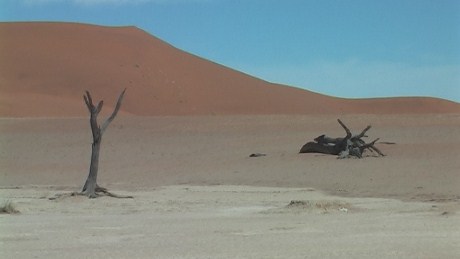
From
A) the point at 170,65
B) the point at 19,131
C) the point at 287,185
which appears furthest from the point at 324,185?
the point at 170,65

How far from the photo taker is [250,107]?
80688 mm

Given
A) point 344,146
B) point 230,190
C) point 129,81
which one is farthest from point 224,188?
point 129,81

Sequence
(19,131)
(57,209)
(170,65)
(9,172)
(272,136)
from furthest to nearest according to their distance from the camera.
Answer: (170,65) → (19,131) → (272,136) → (9,172) → (57,209)

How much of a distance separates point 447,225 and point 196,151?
20.0 meters

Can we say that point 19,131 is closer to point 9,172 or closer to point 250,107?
point 9,172

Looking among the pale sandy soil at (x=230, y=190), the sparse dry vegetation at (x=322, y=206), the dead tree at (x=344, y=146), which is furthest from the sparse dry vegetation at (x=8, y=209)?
the dead tree at (x=344, y=146)

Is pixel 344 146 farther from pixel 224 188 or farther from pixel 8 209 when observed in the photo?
pixel 8 209

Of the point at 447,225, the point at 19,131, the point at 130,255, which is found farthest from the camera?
the point at 19,131

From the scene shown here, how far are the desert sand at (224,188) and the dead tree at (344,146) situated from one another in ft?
1.36

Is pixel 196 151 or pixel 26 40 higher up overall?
pixel 26 40

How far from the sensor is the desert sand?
12758 millimetres

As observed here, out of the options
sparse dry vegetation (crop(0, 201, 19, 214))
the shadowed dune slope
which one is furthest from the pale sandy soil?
the shadowed dune slope

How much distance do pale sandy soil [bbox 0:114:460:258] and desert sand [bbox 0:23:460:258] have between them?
0.12 ft

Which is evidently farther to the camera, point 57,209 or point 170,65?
point 170,65
